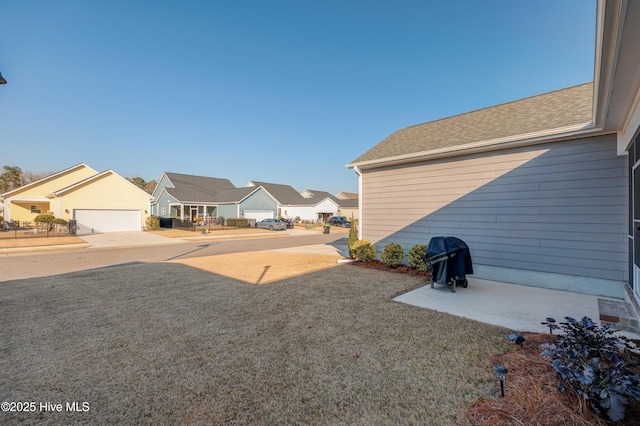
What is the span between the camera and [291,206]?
39.9m

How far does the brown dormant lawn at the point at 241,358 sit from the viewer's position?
7.28ft

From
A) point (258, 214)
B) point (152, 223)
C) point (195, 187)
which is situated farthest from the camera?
point (195, 187)

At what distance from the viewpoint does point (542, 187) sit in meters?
5.93

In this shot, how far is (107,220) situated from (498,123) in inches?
1064

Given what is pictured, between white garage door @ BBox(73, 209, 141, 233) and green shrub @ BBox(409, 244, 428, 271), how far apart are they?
2427cm

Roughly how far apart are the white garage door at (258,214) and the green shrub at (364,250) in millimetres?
22883

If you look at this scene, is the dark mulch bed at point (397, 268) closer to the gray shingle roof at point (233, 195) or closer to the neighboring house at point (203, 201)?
the neighboring house at point (203, 201)

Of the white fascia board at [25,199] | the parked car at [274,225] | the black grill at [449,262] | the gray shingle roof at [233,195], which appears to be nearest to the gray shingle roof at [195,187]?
the gray shingle roof at [233,195]

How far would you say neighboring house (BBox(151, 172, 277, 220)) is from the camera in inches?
1130

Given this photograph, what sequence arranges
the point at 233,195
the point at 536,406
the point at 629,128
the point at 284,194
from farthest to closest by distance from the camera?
the point at 284,194 → the point at 233,195 → the point at 629,128 → the point at 536,406

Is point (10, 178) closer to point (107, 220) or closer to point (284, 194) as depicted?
point (107, 220)

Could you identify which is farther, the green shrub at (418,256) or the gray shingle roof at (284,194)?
the gray shingle roof at (284,194)

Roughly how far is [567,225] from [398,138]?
18.9 feet

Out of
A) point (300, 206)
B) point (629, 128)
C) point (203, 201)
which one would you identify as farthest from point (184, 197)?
point (629, 128)
